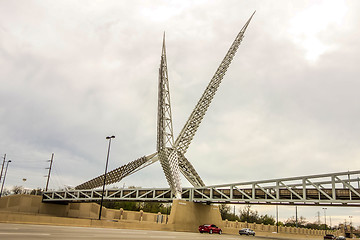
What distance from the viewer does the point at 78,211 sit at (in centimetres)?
8150

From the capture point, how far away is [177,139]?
57031mm

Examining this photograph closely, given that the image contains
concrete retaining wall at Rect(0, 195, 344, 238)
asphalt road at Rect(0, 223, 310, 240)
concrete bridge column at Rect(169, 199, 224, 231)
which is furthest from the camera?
concrete bridge column at Rect(169, 199, 224, 231)

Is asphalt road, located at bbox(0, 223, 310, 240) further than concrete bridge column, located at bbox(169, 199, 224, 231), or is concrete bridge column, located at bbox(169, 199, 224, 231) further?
concrete bridge column, located at bbox(169, 199, 224, 231)

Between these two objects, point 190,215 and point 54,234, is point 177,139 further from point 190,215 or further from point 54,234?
point 54,234

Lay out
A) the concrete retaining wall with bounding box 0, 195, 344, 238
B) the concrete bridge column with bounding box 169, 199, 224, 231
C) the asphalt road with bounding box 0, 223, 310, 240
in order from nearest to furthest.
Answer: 1. the asphalt road with bounding box 0, 223, 310, 240
2. the concrete retaining wall with bounding box 0, 195, 344, 238
3. the concrete bridge column with bounding box 169, 199, 224, 231

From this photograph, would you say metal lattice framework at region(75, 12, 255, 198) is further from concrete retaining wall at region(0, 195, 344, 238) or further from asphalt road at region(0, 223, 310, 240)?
asphalt road at region(0, 223, 310, 240)

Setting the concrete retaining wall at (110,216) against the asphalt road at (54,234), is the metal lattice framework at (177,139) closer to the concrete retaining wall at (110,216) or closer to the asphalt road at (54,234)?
the concrete retaining wall at (110,216)

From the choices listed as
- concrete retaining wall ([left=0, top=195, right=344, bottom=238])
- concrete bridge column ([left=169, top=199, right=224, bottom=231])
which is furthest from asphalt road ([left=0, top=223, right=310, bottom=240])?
concrete bridge column ([left=169, top=199, right=224, bottom=231])

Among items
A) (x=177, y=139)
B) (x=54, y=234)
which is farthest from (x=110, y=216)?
(x=54, y=234)

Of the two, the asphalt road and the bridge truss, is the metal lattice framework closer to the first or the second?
the bridge truss

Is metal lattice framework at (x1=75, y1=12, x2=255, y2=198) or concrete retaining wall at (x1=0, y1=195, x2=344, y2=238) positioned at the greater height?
metal lattice framework at (x1=75, y1=12, x2=255, y2=198)

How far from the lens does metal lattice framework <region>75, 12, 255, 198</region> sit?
5309 cm

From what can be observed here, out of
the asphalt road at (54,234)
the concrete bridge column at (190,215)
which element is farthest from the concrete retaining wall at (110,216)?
the asphalt road at (54,234)

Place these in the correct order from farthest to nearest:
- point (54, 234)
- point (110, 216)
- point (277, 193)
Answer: point (110, 216), point (277, 193), point (54, 234)
